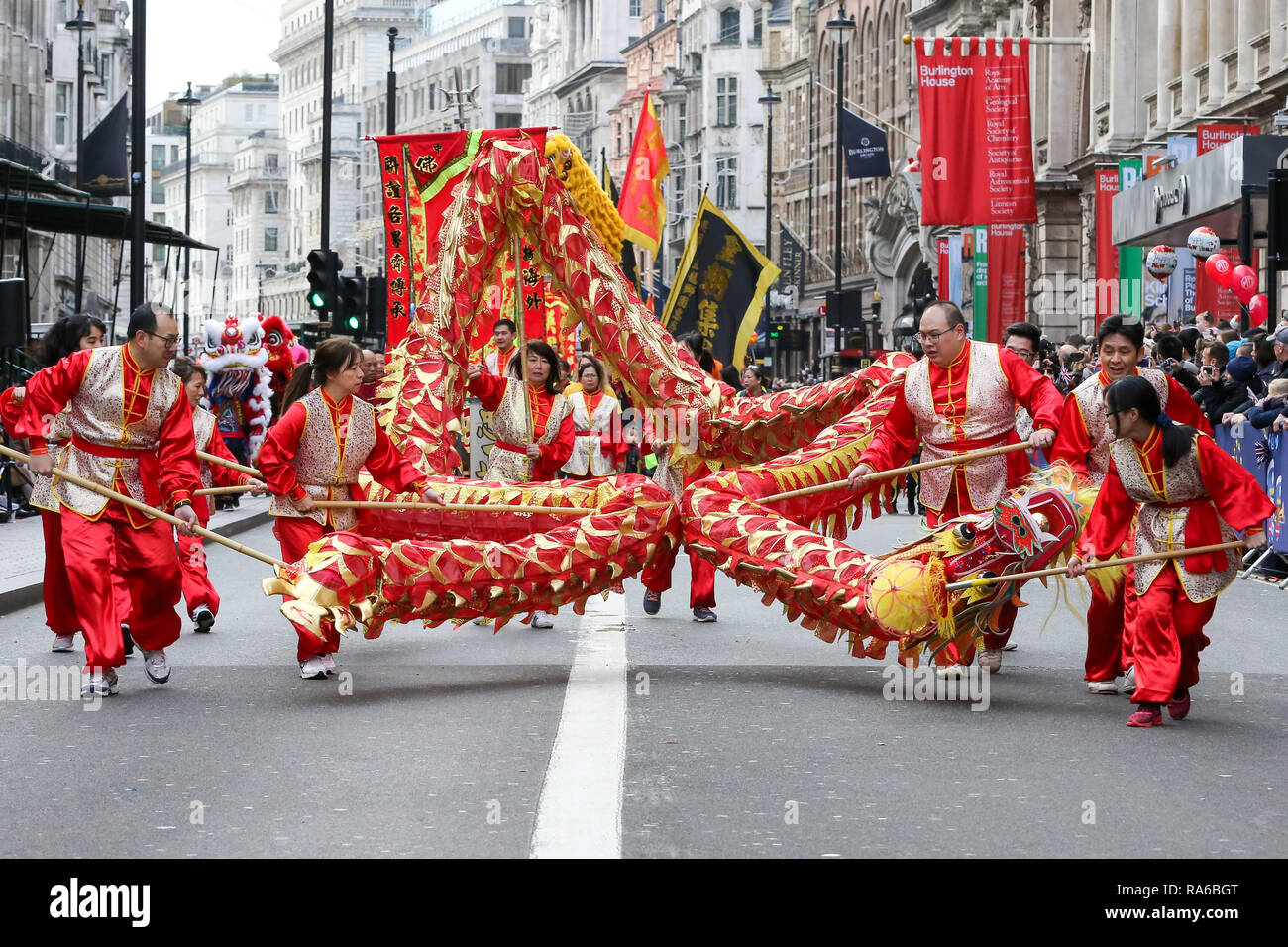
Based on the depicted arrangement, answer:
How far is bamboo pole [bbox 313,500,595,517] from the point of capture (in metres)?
9.55

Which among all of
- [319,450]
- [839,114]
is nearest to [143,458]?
[319,450]

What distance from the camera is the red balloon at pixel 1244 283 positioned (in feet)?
64.3

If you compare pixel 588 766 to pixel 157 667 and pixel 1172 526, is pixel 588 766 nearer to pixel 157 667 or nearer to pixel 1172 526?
pixel 1172 526

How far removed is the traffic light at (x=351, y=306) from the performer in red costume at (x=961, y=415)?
1705cm

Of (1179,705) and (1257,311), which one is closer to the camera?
(1179,705)

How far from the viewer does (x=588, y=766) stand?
7176mm

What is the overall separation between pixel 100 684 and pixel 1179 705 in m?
4.58

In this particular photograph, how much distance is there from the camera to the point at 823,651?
35.1 ft

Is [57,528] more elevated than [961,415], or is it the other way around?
[961,415]

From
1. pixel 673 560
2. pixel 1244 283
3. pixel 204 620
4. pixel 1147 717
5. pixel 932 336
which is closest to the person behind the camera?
pixel 1147 717

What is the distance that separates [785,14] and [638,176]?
5936cm

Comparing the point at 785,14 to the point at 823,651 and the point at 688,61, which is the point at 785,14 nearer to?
the point at 688,61

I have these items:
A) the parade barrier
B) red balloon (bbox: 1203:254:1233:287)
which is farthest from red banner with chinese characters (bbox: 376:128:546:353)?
red balloon (bbox: 1203:254:1233:287)

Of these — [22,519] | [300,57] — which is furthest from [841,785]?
[300,57]
